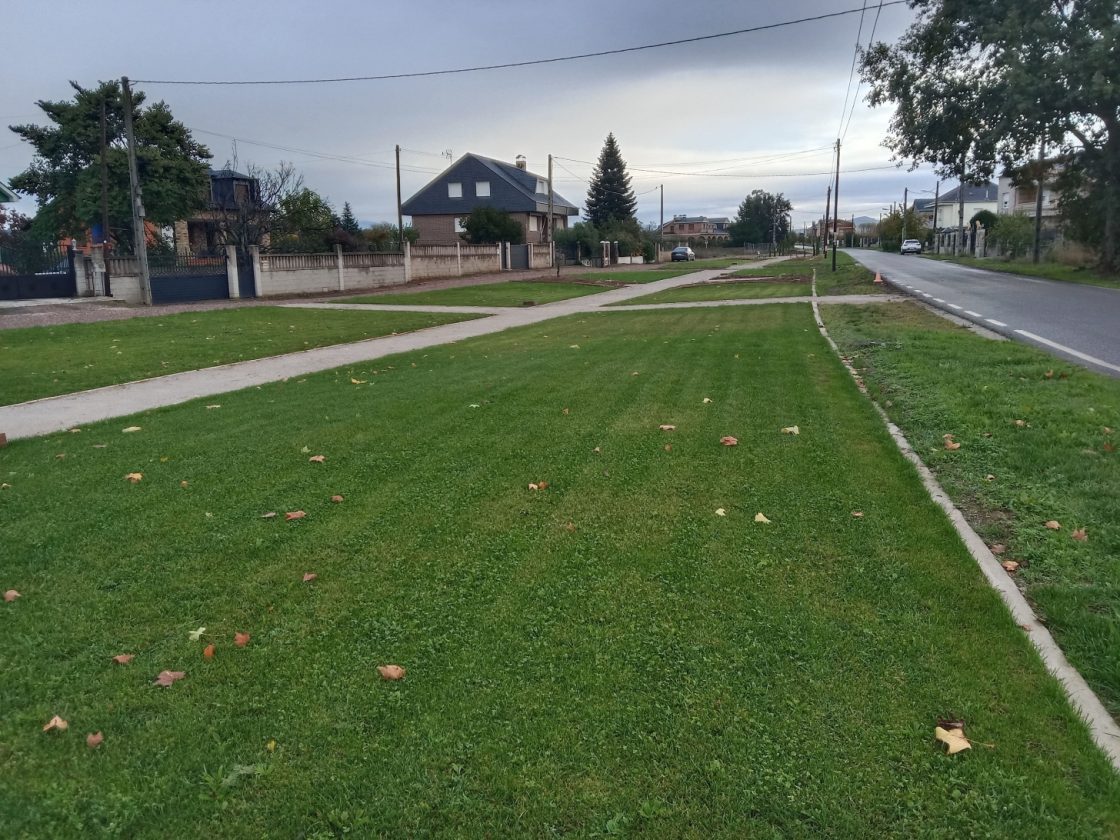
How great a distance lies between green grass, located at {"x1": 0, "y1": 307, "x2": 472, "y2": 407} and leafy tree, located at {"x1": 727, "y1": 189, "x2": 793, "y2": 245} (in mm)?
113816

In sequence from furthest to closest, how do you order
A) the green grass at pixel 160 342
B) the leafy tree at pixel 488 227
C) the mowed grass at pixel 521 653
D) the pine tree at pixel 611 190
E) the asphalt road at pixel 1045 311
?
the pine tree at pixel 611 190
the leafy tree at pixel 488 227
the asphalt road at pixel 1045 311
the green grass at pixel 160 342
the mowed grass at pixel 521 653

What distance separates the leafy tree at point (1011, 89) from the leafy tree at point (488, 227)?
90.3 feet

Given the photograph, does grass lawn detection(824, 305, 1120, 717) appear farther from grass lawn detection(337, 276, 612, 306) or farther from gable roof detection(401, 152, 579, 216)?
gable roof detection(401, 152, 579, 216)

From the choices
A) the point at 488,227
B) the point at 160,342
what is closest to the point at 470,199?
the point at 488,227

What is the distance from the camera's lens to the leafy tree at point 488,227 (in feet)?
173

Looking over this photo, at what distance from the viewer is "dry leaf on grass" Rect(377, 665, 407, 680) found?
312 centimetres

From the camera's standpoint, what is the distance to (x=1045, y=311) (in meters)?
17.2

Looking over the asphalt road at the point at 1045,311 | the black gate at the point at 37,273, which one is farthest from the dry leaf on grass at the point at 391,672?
the black gate at the point at 37,273

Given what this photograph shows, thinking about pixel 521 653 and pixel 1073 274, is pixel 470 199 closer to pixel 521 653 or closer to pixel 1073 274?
pixel 1073 274

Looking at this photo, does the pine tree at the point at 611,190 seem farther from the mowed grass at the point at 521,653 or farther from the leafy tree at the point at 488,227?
the mowed grass at the point at 521,653

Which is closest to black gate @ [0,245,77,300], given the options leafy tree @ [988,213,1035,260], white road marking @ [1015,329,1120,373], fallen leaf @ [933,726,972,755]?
white road marking @ [1015,329,1120,373]

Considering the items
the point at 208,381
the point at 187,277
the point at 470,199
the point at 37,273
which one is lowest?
the point at 208,381

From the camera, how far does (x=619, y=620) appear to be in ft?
11.7

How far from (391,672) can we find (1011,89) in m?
30.5
